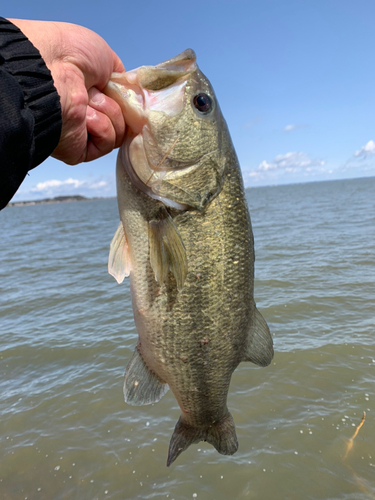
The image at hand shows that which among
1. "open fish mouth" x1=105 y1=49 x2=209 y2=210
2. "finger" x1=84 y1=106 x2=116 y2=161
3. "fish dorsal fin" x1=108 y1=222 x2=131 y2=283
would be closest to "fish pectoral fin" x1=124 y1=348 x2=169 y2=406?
"fish dorsal fin" x1=108 y1=222 x2=131 y2=283

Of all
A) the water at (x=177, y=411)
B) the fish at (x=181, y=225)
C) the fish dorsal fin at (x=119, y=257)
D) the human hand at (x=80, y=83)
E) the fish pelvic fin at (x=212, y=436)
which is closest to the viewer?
the human hand at (x=80, y=83)

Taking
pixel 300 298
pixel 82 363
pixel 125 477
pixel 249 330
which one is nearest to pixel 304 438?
pixel 125 477

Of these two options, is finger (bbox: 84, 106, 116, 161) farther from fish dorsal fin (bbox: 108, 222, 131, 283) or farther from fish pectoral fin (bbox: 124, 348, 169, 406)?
fish pectoral fin (bbox: 124, 348, 169, 406)

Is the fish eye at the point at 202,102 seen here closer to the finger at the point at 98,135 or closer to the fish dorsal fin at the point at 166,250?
the finger at the point at 98,135

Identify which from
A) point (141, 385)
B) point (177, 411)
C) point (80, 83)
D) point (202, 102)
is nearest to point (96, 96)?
point (80, 83)

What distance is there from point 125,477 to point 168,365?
2.89m

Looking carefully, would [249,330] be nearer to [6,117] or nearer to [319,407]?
[6,117]

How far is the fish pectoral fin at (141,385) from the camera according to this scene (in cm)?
252

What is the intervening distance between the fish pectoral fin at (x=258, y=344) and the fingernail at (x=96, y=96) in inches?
72.4

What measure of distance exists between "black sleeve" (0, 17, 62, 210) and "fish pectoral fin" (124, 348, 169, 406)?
157 centimetres

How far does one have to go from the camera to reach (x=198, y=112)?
231 centimetres

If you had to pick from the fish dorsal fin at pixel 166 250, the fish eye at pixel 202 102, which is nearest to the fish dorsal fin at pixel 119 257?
the fish dorsal fin at pixel 166 250

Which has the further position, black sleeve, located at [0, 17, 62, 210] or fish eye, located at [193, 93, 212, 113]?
fish eye, located at [193, 93, 212, 113]

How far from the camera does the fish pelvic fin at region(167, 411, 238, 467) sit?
8.96 feet
